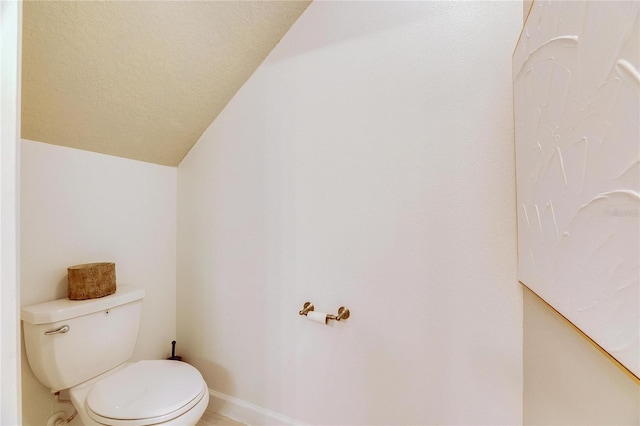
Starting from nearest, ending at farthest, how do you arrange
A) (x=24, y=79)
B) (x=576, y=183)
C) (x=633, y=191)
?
(x=633, y=191) < (x=576, y=183) < (x=24, y=79)

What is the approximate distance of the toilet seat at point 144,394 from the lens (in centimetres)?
96

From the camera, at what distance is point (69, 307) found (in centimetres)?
110

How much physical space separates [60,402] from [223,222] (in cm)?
104

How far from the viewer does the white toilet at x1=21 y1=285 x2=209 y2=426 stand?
991 millimetres

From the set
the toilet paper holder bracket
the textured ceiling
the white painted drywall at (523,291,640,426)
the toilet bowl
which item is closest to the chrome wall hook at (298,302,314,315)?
the toilet paper holder bracket

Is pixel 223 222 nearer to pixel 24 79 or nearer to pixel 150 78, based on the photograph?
pixel 150 78

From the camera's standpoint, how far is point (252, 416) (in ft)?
4.71

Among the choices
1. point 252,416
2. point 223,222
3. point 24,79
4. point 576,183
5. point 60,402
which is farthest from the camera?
point 223,222

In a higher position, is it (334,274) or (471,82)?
(471,82)

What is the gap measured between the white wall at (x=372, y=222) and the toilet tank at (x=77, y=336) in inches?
17.0

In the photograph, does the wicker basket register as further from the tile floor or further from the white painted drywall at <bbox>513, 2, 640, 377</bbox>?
the white painted drywall at <bbox>513, 2, 640, 377</bbox>

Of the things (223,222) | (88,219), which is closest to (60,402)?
(88,219)

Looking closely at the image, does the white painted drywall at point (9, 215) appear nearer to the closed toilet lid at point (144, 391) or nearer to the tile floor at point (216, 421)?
the closed toilet lid at point (144, 391)

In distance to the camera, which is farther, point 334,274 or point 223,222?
point 223,222
